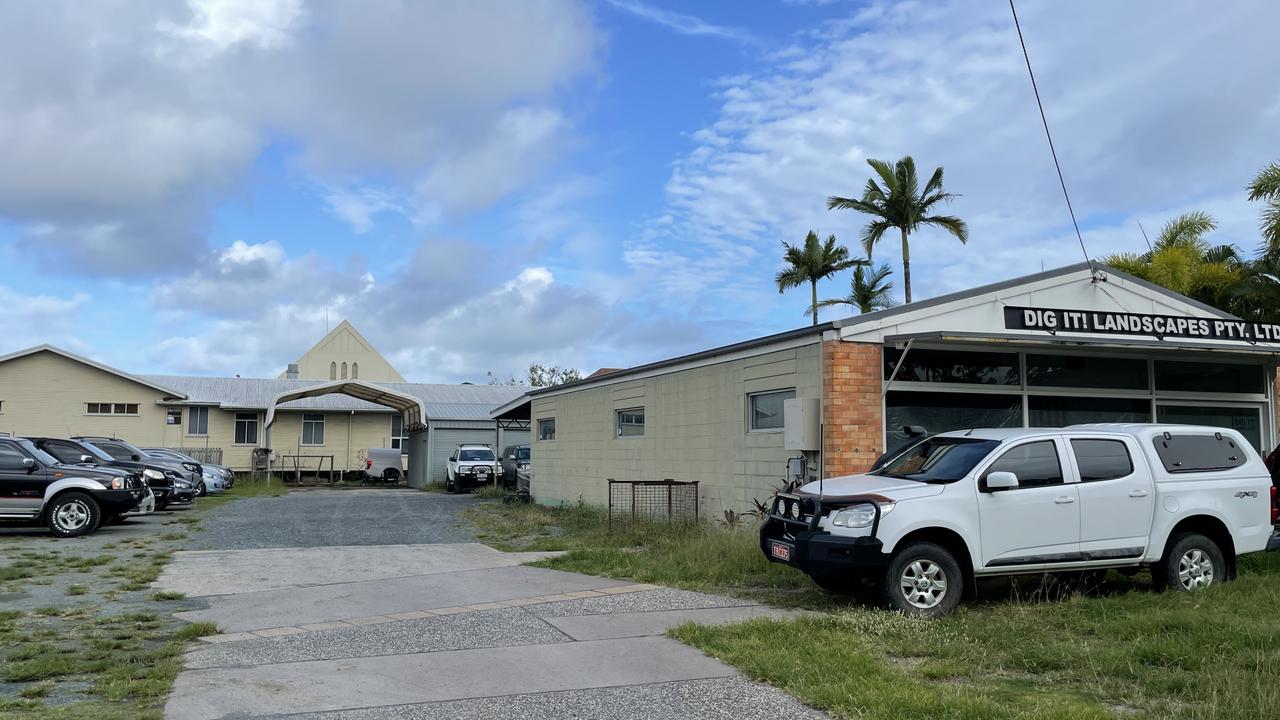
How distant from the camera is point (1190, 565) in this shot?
382 inches

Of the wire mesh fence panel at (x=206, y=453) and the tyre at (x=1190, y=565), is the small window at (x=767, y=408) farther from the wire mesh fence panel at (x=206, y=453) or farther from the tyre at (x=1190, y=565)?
the wire mesh fence panel at (x=206, y=453)

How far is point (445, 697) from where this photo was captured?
20.5ft

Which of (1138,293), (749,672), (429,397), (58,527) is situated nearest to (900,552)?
(749,672)

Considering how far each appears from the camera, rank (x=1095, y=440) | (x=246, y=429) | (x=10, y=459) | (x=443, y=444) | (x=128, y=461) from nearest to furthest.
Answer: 1. (x=1095, y=440)
2. (x=10, y=459)
3. (x=128, y=461)
4. (x=443, y=444)
5. (x=246, y=429)

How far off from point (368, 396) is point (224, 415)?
8.95 metres

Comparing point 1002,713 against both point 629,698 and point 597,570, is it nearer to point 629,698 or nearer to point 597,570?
point 629,698

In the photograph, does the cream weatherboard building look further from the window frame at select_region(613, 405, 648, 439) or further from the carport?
Answer: the window frame at select_region(613, 405, 648, 439)

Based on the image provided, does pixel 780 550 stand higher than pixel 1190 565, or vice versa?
pixel 780 550

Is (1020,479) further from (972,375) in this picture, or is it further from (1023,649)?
(972,375)

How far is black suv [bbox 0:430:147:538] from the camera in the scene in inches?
652

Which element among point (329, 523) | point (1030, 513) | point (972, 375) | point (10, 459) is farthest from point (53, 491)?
point (1030, 513)

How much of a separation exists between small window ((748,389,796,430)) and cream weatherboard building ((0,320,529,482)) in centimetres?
2150

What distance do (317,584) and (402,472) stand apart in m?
33.4

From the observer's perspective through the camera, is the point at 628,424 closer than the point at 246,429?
Yes
